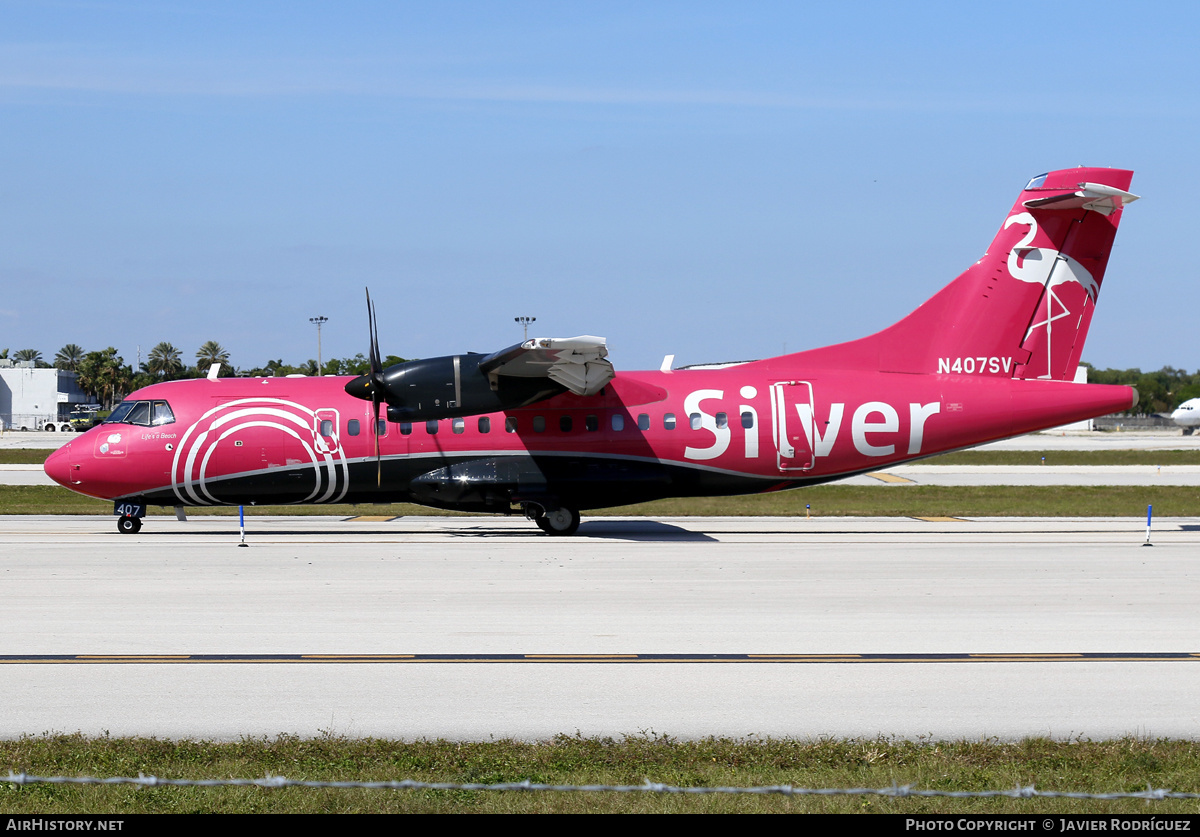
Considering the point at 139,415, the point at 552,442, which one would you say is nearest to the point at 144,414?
the point at 139,415

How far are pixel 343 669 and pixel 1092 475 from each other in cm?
4302

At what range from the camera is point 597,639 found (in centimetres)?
1208

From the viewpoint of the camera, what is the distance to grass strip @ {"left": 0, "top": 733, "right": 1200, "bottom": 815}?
671 centimetres

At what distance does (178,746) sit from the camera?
7988 millimetres

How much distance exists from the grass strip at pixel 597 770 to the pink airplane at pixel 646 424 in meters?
15.4

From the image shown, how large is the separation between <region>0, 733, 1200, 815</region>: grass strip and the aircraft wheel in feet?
50.6

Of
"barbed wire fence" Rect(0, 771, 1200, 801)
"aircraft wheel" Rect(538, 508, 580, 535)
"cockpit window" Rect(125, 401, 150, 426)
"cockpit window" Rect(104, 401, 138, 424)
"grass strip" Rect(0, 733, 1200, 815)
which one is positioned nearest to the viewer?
"barbed wire fence" Rect(0, 771, 1200, 801)

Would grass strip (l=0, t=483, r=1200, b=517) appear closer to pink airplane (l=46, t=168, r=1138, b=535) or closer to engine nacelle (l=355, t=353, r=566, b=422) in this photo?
pink airplane (l=46, t=168, r=1138, b=535)

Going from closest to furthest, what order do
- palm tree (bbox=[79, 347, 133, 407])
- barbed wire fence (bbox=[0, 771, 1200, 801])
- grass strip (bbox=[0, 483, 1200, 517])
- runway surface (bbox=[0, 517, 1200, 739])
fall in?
barbed wire fence (bbox=[0, 771, 1200, 801]), runway surface (bbox=[0, 517, 1200, 739]), grass strip (bbox=[0, 483, 1200, 517]), palm tree (bbox=[79, 347, 133, 407])

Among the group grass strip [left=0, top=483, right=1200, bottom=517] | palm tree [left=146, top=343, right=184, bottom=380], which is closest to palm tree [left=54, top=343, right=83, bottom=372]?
palm tree [left=146, top=343, right=184, bottom=380]

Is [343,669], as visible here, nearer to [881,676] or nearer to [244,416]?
[881,676]

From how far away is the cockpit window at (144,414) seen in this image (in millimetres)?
23844

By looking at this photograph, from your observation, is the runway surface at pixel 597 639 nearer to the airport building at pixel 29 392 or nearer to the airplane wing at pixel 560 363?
the airplane wing at pixel 560 363

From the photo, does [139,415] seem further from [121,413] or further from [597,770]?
[597,770]
